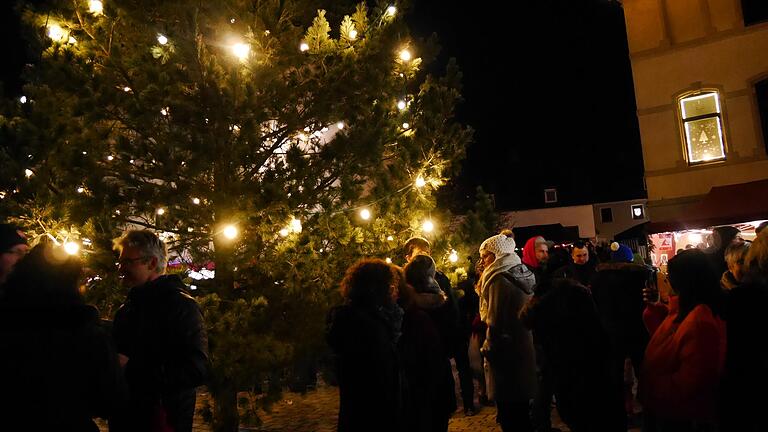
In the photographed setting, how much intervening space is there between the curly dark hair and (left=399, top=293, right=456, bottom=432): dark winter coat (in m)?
0.83

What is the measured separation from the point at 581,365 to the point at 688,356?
78 centimetres

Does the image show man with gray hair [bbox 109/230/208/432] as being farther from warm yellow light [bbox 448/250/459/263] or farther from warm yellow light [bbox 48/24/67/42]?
warm yellow light [bbox 448/250/459/263]

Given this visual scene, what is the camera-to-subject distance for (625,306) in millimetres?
5695

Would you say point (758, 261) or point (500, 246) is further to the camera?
point (500, 246)

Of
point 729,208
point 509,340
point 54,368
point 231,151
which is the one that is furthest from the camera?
point 729,208

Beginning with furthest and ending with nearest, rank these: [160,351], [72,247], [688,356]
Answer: [72,247] → [688,356] → [160,351]

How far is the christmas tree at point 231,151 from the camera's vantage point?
4609mm

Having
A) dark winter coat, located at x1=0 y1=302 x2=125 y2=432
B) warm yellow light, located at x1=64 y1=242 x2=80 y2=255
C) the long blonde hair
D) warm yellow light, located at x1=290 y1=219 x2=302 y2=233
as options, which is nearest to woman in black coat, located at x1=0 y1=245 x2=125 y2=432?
dark winter coat, located at x1=0 y1=302 x2=125 y2=432

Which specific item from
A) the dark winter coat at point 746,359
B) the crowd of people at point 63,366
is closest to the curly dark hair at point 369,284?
the crowd of people at point 63,366

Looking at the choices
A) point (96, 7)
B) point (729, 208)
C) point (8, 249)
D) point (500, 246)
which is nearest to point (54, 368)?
point (8, 249)

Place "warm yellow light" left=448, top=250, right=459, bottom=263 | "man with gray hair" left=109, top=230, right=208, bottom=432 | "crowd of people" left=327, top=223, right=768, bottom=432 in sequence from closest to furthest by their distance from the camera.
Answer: "man with gray hair" left=109, top=230, right=208, bottom=432, "crowd of people" left=327, top=223, right=768, bottom=432, "warm yellow light" left=448, top=250, right=459, bottom=263

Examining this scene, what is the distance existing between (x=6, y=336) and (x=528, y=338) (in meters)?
4.06

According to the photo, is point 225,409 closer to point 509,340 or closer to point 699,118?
point 509,340

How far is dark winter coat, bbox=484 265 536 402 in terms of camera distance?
468 centimetres
